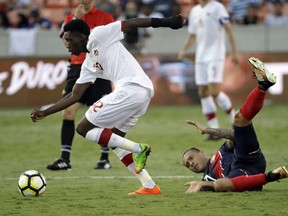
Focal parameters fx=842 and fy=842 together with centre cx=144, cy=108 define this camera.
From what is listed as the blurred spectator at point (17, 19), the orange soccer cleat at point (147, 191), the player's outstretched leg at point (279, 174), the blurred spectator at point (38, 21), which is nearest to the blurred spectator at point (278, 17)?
the blurred spectator at point (38, 21)

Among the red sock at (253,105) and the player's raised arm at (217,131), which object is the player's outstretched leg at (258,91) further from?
the player's raised arm at (217,131)

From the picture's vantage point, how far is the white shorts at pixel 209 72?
15406 mm

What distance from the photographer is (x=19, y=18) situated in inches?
915

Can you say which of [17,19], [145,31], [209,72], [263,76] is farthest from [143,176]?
[17,19]

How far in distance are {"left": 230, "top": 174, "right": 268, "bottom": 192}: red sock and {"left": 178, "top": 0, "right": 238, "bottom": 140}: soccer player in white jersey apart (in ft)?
21.7

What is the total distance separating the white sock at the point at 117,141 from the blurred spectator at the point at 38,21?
587 inches

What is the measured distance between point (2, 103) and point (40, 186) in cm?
1237

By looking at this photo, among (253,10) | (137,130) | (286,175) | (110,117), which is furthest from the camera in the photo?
(253,10)

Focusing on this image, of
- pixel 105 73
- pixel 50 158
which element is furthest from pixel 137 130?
pixel 105 73

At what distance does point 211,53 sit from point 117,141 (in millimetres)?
7069

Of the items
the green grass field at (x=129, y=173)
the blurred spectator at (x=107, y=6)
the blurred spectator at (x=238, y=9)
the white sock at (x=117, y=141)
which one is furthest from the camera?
the blurred spectator at (x=238, y=9)

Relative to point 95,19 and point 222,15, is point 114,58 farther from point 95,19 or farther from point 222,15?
point 222,15

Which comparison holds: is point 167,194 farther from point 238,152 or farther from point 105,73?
point 105,73

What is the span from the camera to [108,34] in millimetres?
9109
